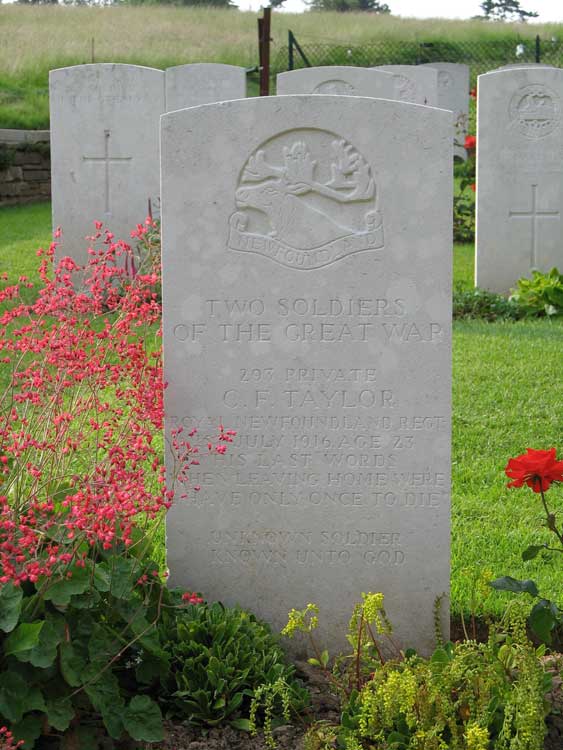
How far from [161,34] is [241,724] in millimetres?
23081

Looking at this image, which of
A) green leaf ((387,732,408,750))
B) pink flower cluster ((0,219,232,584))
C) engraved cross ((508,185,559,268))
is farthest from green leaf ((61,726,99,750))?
engraved cross ((508,185,559,268))

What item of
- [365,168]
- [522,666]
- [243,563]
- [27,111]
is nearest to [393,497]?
[243,563]

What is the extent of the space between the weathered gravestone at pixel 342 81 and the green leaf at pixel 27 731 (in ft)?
26.4

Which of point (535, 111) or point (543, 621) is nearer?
point (543, 621)

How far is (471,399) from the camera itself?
6.22 m

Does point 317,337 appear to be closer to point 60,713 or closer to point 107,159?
point 60,713

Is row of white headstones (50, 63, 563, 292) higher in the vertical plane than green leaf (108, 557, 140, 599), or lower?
higher

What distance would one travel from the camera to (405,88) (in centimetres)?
1133

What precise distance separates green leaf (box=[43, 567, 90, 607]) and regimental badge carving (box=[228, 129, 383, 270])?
3.89 feet

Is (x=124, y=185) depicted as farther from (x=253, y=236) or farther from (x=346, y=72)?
(x=253, y=236)

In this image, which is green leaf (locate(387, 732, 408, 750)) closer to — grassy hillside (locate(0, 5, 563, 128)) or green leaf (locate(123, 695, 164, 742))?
green leaf (locate(123, 695, 164, 742))

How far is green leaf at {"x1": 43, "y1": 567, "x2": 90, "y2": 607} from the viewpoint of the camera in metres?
2.70

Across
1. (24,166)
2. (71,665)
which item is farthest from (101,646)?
(24,166)

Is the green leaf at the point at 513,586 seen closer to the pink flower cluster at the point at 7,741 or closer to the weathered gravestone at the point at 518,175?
the pink flower cluster at the point at 7,741
